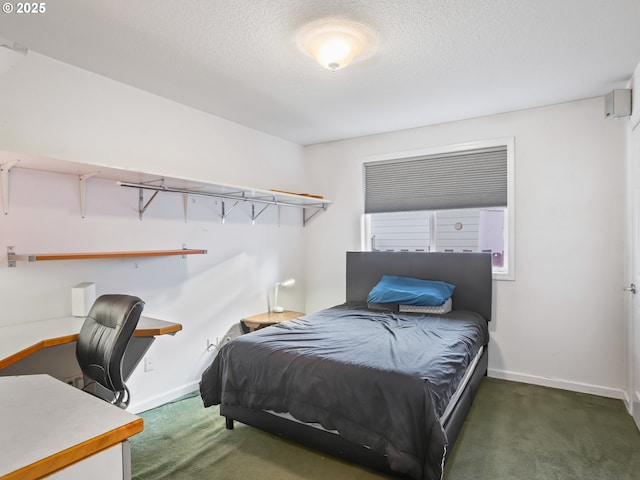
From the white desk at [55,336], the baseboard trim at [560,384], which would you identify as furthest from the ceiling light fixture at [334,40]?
the baseboard trim at [560,384]

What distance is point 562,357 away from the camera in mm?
3359

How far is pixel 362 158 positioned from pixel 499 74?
6.04 ft

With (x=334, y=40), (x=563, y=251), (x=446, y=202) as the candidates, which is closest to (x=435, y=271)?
(x=446, y=202)

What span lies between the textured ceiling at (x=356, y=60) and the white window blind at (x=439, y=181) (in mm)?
475

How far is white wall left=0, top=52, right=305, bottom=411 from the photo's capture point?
239 centimetres

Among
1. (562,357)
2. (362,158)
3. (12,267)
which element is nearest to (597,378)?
(562,357)

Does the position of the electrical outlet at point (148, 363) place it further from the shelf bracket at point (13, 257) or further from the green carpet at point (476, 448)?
the shelf bracket at point (13, 257)

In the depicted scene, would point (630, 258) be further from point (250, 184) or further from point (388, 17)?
point (250, 184)

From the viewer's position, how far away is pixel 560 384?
335cm

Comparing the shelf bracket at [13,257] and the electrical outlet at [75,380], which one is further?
the electrical outlet at [75,380]

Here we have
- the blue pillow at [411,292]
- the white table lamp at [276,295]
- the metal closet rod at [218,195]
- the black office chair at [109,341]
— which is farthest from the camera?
the white table lamp at [276,295]

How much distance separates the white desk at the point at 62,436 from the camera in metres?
0.83

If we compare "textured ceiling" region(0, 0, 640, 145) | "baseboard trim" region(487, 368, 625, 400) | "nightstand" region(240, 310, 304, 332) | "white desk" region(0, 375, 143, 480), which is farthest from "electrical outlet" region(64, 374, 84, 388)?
"baseboard trim" region(487, 368, 625, 400)

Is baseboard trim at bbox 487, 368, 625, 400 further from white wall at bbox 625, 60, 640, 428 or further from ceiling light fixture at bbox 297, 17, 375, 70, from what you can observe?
ceiling light fixture at bbox 297, 17, 375, 70
